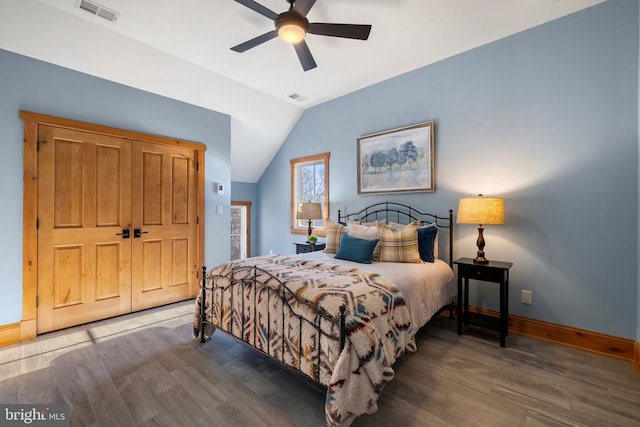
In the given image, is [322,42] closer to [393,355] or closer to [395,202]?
[395,202]

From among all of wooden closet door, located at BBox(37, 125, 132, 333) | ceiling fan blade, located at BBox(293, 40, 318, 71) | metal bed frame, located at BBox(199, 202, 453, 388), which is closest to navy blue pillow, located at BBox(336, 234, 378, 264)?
metal bed frame, located at BBox(199, 202, 453, 388)

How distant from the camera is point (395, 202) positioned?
3.82 meters

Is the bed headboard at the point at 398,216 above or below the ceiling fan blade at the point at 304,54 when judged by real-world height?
below

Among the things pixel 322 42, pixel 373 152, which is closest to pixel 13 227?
pixel 322 42

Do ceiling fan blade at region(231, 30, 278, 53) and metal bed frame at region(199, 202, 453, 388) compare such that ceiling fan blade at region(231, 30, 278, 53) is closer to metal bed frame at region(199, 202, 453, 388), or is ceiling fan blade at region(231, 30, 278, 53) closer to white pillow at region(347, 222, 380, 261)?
metal bed frame at region(199, 202, 453, 388)

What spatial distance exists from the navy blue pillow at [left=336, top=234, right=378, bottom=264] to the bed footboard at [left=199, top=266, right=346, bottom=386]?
1.05 meters

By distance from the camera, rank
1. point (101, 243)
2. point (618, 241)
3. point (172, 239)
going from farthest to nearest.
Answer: point (172, 239), point (101, 243), point (618, 241)

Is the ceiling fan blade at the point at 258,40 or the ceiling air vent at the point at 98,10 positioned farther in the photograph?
the ceiling air vent at the point at 98,10

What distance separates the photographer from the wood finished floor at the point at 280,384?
1701 mm

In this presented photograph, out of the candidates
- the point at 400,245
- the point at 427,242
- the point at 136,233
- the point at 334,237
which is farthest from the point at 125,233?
the point at 427,242

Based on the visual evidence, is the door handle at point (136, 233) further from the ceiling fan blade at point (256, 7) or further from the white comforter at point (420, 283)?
the ceiling fan blade at point (256, 7)

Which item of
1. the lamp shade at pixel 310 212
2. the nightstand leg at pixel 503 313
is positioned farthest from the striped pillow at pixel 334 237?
the nightstand leg at pixel 503 313

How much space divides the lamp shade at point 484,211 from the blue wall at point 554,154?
371mm

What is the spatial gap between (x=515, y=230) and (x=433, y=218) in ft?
2.80
